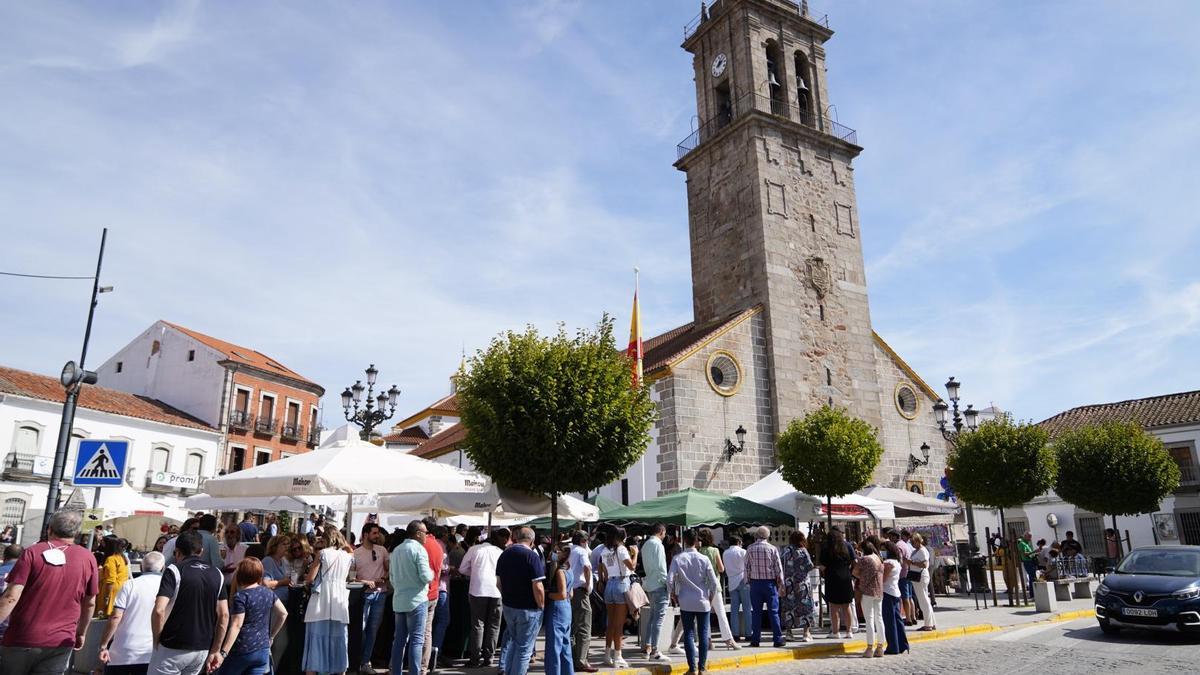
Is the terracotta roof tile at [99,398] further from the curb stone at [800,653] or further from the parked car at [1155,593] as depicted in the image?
the parked car at [1155,593]

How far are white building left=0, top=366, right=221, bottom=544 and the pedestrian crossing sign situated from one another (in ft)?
43.9

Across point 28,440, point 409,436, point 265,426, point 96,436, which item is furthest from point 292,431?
point 409,436

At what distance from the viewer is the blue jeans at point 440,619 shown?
8852mm

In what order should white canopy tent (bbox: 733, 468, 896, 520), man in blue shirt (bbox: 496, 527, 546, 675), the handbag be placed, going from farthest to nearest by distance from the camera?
white canopy tent (bbox: 733, 468, 896, 520)
the handbag
man in blue shirt (bbox: 496, 527, 546, 675)

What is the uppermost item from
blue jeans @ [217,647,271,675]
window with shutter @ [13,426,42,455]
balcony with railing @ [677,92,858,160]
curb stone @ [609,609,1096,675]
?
balcony with railing @ [677,92,858,160]

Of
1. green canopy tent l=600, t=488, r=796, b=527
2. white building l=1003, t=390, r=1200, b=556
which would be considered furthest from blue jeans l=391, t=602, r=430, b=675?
white building l=1003, t=390, r=1200, b=556

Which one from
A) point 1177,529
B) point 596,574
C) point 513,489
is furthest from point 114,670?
point 1177,529

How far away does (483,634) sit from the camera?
912cm

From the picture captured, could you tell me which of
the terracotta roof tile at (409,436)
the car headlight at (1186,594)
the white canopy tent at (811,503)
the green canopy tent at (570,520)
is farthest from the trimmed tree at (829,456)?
the terracotta roof tile at (409,436)

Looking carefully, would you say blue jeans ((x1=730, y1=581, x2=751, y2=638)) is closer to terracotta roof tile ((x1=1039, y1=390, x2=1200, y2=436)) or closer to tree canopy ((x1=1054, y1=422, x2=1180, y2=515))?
tree canopy ((x1=1054, y1=422, x2=1180, y2=515))

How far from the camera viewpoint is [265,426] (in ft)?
115

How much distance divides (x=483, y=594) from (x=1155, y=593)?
9216 mm

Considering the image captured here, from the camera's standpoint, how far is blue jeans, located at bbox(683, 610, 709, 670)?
843cm

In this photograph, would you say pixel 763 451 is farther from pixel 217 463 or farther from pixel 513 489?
pixel 217 463
